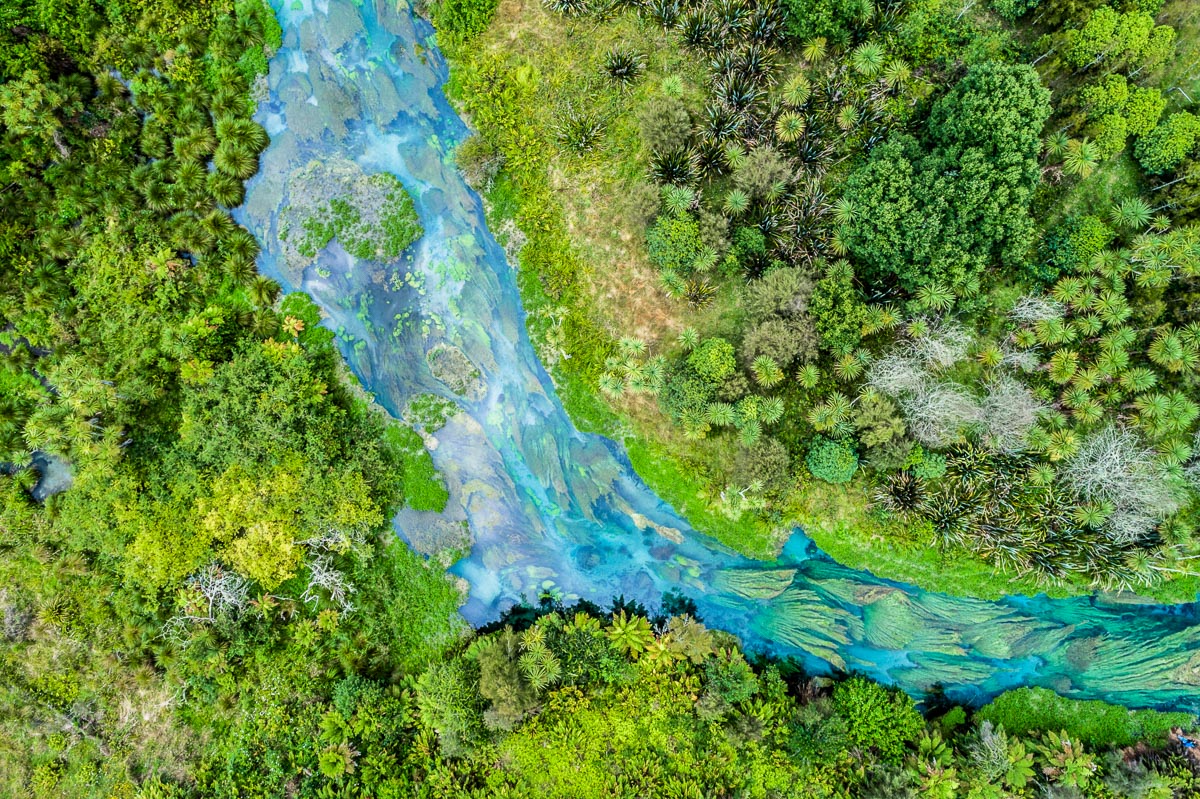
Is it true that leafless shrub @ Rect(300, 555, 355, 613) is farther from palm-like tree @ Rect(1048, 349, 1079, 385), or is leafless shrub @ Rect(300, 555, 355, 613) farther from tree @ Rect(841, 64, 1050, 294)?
palm-like tree @ Rect(1048, 349, 1079, 385)

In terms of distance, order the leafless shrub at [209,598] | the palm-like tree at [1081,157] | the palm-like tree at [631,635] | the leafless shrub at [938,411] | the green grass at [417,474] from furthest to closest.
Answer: the green grass at [417,474], the palm-like tree at [631,635], the leafless shrub at [209,598], the leafless shrub at [938,411], the palm-like tree at [1081,157]

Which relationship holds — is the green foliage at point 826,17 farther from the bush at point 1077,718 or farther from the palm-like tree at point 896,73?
the bush at point 1077,718

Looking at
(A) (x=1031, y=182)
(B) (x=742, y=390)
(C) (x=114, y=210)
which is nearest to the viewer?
(A) (x=1031, y=182)

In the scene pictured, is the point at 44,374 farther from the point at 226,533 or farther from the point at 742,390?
the point at 742,390

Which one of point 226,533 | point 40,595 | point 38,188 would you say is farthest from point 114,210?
point 40,595

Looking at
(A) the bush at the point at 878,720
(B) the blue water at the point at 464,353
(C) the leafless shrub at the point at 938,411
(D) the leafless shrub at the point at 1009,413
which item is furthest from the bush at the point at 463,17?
(A) the bush at the point at 878,720

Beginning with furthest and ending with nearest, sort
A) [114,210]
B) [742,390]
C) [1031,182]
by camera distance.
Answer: [114,210] → [742,390] → [1031,182]
